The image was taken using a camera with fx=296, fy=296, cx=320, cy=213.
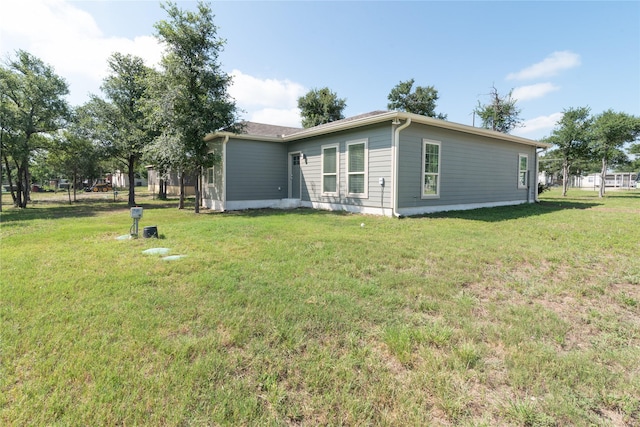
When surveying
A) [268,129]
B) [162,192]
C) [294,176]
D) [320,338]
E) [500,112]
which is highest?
[500,112]

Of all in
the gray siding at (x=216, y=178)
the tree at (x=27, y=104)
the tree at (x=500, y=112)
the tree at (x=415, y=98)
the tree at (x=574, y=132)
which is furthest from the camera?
the tree at (x=415, y=98)

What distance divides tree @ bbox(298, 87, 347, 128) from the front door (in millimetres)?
14293

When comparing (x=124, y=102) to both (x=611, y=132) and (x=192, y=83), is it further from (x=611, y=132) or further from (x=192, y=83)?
(x=611, y=132)

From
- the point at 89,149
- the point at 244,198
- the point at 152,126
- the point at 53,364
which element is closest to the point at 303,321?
the point at 53,364

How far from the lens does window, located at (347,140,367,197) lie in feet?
29.8

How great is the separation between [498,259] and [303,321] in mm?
3261

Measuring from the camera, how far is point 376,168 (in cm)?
873

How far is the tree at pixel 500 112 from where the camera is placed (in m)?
25.7

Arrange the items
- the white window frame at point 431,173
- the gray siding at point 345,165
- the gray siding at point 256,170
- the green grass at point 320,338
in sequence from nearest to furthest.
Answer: the green grass at point 320,338 < the gray siding at point 345,165 < the white window frame at point 431,173 < the gray siding at point 256,170

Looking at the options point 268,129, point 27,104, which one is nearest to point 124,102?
point 27,104

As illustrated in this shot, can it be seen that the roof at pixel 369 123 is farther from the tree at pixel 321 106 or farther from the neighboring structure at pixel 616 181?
the neighboring structure at pixel 616 181

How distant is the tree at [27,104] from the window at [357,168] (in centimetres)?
1292

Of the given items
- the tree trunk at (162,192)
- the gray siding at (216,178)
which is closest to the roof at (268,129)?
the gray siding at (216,178)

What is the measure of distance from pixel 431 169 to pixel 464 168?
1764mm
